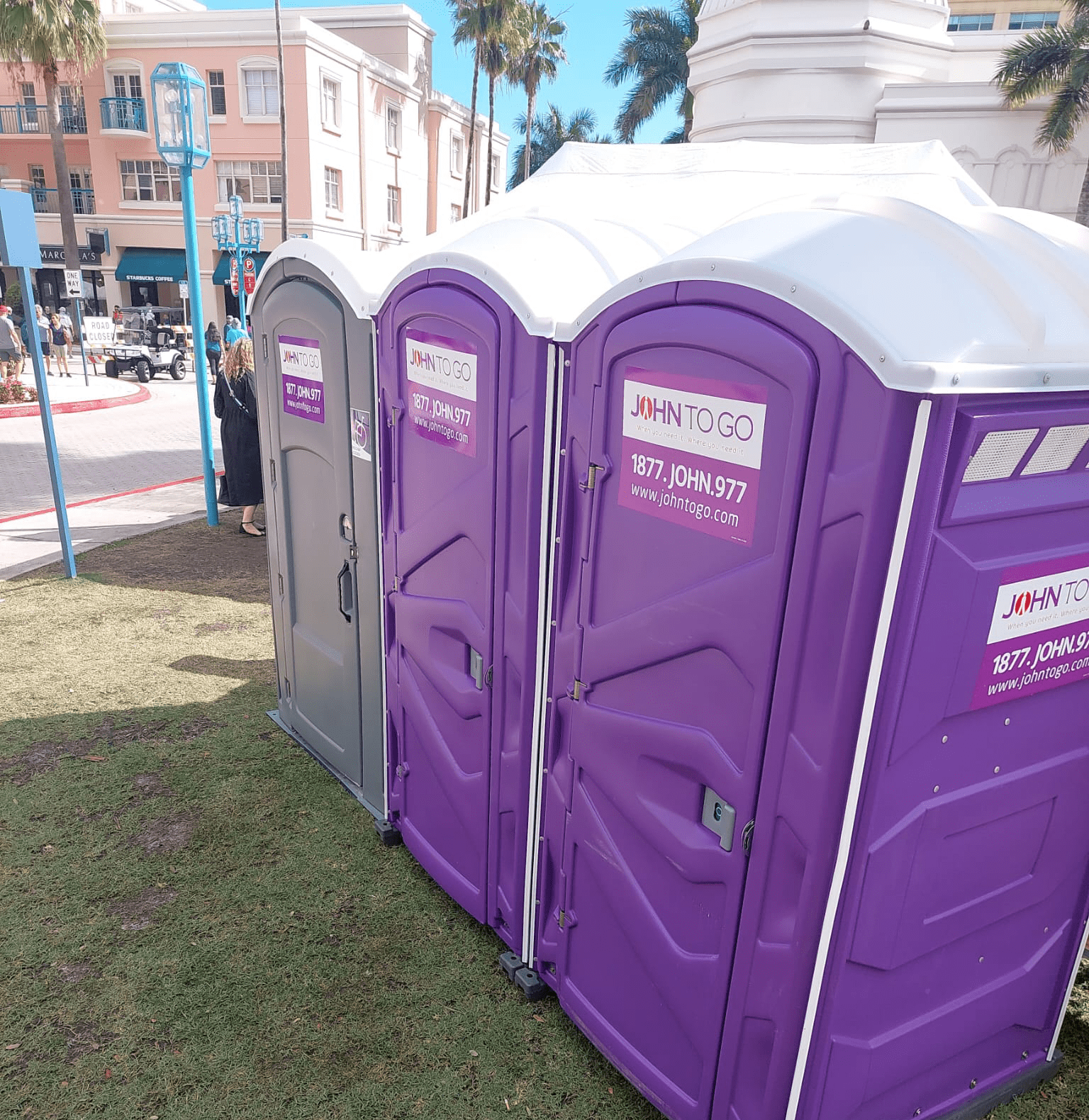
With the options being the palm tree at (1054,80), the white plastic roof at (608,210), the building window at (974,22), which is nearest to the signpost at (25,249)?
the white plastic roof at (608,210)

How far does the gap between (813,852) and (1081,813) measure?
103 cm

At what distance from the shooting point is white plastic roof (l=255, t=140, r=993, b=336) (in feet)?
9.41

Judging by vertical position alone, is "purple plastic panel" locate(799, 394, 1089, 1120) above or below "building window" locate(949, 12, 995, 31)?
below

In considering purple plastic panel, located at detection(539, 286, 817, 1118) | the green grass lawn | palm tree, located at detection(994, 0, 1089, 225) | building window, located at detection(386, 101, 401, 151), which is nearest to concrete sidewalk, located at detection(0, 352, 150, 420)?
the green grass lawn

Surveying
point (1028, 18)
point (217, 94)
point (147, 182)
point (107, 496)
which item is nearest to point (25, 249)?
point (107, 496)

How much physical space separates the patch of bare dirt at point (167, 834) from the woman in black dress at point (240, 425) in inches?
166

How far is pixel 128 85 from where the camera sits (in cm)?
3033

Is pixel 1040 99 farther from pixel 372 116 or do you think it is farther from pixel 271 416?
pixel 372 116

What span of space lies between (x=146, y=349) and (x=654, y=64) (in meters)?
23.8

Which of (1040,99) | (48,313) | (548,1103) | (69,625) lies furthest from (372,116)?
(548,1103)

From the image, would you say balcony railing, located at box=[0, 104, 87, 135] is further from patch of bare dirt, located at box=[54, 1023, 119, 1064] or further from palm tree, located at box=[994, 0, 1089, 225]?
patch of bare dirt, located at box=[54, 1023, 119, 1064]

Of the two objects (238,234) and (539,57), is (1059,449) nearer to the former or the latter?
(238,234)

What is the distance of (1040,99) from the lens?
1491 centimetres

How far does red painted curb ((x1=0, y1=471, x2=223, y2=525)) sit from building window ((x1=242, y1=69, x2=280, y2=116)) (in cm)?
2379
